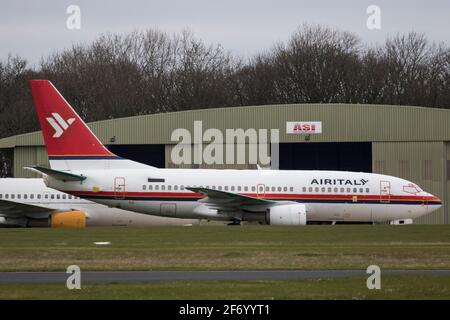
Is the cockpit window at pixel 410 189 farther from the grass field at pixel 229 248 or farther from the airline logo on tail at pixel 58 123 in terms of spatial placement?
the airline logo on tail at pixel 58 123

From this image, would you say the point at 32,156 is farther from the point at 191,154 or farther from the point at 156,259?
the point at 156,259

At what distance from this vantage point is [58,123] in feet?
150

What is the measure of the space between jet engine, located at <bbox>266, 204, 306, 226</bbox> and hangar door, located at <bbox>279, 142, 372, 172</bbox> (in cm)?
1391

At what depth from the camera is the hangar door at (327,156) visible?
197ft

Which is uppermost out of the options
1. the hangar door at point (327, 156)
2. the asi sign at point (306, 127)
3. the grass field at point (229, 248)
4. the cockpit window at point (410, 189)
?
the asi sign at point (306, 127)

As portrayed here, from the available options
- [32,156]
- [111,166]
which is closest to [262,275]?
[111,166]

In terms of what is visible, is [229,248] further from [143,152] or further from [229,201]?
[143,152]

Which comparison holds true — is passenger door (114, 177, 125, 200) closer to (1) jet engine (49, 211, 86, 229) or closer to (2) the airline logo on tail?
(1) jet engine (49, 211, 86, 229)

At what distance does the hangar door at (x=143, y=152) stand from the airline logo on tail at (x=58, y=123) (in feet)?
48.1

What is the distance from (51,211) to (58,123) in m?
4.55

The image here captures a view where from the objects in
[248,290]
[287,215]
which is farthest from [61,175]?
[248,290]

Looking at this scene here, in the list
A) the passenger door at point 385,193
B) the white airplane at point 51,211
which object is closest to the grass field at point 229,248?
the passenger door at point 385,193

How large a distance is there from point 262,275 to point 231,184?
2427 cm

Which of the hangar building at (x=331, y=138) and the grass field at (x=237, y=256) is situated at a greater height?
the hangar building at (x=331, y=138)
